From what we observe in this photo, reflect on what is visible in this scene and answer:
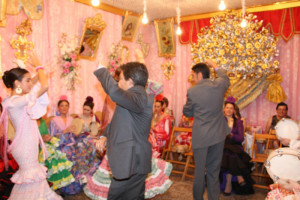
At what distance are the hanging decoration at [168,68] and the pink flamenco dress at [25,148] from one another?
18.9 ft

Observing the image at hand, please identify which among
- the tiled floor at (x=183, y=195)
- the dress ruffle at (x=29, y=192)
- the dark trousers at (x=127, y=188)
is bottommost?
the tiled floor at (x=183, y=195)

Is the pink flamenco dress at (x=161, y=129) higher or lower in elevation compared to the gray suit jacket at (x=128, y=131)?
lower

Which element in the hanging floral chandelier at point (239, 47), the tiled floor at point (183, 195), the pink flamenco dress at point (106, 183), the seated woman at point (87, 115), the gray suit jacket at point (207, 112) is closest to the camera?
Answer: the gray suit jacket at point (207, 112)

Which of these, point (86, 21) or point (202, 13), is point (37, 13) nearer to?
point (86, 21)

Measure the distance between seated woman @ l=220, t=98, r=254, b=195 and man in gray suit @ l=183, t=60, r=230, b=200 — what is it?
120 cm

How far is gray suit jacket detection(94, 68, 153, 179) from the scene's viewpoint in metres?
2.44

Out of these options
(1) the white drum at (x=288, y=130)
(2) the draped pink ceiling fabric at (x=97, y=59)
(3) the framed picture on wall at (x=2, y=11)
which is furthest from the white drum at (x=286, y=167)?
(3) the framed picture on wall at (x=2, y=11)

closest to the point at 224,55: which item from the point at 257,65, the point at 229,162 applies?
the point at 257,65

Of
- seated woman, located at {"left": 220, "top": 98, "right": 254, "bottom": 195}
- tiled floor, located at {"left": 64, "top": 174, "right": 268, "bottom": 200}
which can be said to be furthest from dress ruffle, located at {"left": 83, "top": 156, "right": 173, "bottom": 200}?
seated woman, located at {"left": 220, "top": 98, "right": 254, "bottom": 195}

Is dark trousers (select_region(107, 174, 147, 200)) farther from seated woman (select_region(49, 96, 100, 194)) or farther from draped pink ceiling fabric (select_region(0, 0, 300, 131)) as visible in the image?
draped pink ceiling fabric (select_region(0, 0, 300, 131))

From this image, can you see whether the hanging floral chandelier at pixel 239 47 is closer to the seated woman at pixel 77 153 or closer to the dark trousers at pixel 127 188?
the seated woman at pixel 77 153

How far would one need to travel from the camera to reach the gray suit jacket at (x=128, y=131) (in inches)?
96.0

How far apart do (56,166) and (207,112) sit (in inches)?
105

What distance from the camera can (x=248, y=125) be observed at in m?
7.40
